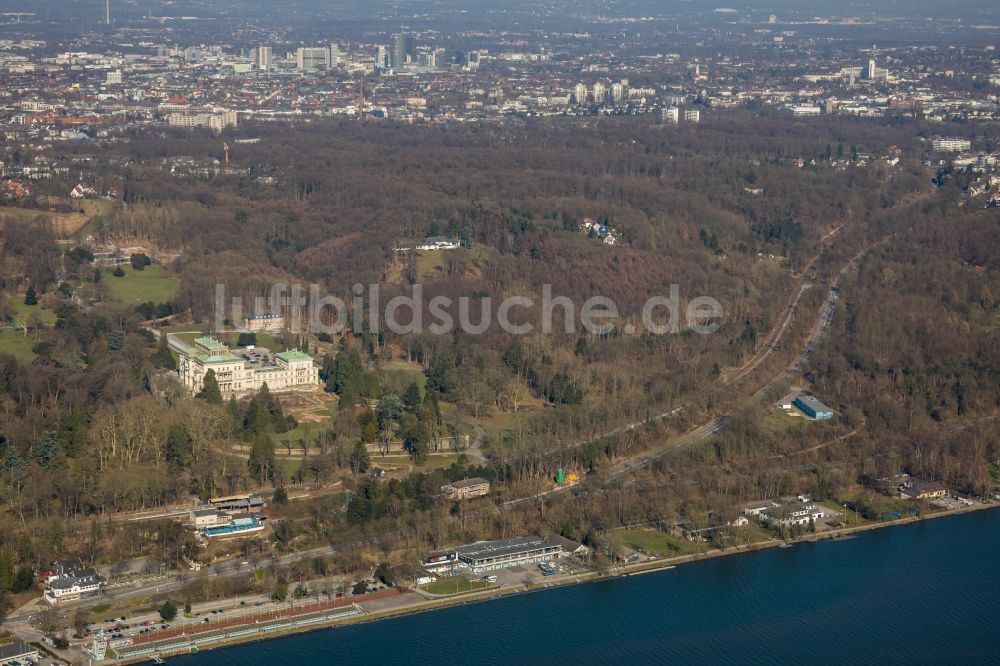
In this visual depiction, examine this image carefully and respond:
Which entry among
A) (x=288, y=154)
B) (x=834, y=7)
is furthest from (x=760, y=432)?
(x=834, y=7)

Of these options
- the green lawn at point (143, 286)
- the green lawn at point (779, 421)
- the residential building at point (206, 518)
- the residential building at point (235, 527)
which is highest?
the residential building at point (206, 518)

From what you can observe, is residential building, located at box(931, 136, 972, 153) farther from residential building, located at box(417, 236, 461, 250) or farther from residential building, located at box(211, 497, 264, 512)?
residential building, located at box(211, 497, 264, 512)

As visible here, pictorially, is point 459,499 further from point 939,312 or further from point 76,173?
point 76,173

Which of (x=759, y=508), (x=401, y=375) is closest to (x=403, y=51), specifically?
(x=401, y=375)

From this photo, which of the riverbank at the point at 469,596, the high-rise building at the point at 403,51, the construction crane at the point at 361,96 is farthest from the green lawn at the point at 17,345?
the high-rise building at the point at 403,51

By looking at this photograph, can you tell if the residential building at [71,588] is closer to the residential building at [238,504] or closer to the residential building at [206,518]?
the residential building at [206,518]

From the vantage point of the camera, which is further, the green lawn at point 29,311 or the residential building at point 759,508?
the green lawn at point 29,311
